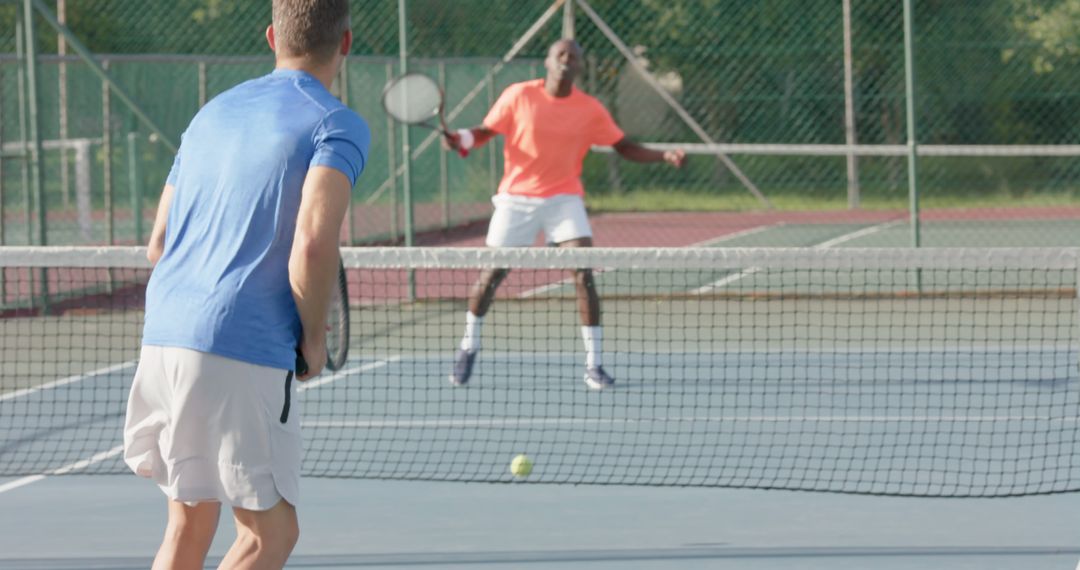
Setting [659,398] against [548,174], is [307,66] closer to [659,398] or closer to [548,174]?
[659,398]

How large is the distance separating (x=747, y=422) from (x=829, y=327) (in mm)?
3192

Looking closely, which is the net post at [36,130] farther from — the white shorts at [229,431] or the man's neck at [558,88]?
the white shorts at [229,431]

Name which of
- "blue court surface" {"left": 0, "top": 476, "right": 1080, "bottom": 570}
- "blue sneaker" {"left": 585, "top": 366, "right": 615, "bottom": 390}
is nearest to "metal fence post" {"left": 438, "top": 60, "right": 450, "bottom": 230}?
"blue sneaker" {"left": 585, "top": 366, "right": 615, "bottom": 390}

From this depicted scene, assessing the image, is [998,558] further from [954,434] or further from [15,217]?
[15,217]

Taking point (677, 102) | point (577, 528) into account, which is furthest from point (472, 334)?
point (677, 102)

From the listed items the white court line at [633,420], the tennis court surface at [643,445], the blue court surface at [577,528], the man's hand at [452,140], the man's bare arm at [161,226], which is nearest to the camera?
the man's bare arm at [161,226]

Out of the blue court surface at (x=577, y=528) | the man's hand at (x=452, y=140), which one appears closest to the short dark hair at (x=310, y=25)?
the blue court surface at (x=577, y=528)

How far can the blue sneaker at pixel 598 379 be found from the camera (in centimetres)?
758

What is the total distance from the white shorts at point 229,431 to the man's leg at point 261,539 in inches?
1.0

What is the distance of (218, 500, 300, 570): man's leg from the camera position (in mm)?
2959

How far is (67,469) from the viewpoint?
578 centimetres

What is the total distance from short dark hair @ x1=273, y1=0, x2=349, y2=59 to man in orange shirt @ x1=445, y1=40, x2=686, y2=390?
453 centimetres

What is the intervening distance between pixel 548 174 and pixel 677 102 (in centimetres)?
820

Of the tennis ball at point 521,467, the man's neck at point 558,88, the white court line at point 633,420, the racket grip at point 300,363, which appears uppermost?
the man's neck at point 558,88
